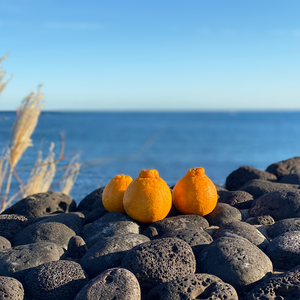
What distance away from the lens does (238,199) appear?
368cm

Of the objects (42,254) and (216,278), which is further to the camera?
(42,254)

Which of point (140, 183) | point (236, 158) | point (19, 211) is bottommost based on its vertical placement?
point (236, 158)

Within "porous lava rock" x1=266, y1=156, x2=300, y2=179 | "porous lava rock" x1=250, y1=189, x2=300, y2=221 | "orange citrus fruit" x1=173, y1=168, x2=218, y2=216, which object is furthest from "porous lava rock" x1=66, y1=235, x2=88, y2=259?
"porous lava rock" x1=266, y1=156, x2=300, y2=179

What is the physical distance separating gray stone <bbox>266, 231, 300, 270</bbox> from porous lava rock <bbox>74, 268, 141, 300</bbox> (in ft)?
3.57

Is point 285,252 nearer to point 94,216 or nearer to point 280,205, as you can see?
point 280,205

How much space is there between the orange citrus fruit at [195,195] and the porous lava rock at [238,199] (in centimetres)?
72

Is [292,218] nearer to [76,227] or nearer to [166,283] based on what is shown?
[166,283]

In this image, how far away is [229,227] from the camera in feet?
8.70

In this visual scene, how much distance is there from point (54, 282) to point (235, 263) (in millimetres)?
1138

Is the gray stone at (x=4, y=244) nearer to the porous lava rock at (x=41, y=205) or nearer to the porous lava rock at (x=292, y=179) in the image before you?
the porous lava rock at (x=41, y=205)

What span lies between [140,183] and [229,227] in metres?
0.82

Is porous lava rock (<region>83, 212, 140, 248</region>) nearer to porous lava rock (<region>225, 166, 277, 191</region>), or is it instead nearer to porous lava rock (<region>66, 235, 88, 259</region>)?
porous lava rock (<region>66, 235, 88, 259</region>)

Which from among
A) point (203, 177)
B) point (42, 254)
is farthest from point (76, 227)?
point (203, 177)

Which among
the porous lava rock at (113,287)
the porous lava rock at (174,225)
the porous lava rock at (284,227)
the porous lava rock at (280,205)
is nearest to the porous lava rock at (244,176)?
the porous lava rock at (280,205)
